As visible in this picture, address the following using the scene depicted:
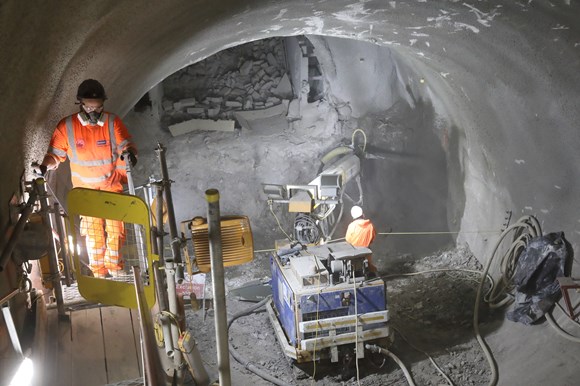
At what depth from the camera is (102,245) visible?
545 centimetres

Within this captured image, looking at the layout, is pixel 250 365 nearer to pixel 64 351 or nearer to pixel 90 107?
pixel 64 351

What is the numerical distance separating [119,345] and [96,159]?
196cm

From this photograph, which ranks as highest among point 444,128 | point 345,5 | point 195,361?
Answer: point 345,5

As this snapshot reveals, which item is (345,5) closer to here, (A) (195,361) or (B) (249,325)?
(A) (195,361)

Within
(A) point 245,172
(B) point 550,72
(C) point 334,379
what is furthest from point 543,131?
(A) point 245,172

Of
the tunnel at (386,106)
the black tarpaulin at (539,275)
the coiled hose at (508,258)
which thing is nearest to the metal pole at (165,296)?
the tunnel at (386,106)

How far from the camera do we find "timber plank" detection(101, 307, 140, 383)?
4.42m

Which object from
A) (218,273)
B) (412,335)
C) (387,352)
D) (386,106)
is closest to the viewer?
(218,273)

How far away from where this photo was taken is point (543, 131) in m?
6.84

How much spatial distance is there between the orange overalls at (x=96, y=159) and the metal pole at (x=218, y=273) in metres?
1.90

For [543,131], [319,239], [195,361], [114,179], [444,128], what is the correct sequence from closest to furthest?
[195,361] → [114,179] → [543,131] → [319,239] → [444,128]

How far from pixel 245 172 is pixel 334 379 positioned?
5.44m

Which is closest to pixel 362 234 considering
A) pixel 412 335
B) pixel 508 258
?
pixel 412 335

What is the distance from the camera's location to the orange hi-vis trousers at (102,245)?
5359 mm
